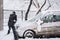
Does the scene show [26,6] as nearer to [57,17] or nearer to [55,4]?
[55,4]

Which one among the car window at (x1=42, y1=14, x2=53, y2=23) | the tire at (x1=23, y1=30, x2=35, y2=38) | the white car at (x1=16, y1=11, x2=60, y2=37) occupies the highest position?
the car window at (x1=42, y1=14, x2=53, y2=23)

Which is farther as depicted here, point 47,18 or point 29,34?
point 47,18

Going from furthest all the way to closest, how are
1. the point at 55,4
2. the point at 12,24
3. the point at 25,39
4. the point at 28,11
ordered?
the point at 28,11
the point at 55,4
the point at 12,24
the point at 25,39

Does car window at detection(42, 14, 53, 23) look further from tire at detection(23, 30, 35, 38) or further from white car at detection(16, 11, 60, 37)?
tire at detection(23, 30, 35, 38)

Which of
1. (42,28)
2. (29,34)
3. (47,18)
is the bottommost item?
(29,34)

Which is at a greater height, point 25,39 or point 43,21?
point 43,21

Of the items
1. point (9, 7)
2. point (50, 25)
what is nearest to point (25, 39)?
point (50, 25)

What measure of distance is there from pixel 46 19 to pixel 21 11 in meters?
5.16

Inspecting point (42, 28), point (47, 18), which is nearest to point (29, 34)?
point (42, 28)

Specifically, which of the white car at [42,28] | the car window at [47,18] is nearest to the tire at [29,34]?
the white car at [42,28]

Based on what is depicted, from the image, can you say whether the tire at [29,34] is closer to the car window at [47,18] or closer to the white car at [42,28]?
the white car at [42,28]

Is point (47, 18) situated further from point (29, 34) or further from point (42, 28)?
point (29, 34)

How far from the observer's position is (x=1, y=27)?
12.1 metres

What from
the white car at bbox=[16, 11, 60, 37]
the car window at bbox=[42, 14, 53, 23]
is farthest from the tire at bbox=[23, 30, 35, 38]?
the car window at bbox=[42, 14, 53, 23]
